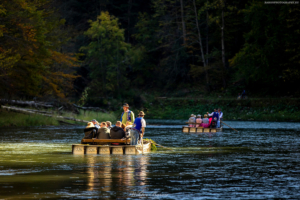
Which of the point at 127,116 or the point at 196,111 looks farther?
the point at 196,111

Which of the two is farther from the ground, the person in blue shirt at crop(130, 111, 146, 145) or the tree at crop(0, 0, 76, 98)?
the tree at crop(0, 0, 76, 98)

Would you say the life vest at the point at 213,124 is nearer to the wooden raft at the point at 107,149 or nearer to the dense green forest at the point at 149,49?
the dense green forest at the point at 149,49

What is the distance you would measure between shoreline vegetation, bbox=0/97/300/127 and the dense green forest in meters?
2.76

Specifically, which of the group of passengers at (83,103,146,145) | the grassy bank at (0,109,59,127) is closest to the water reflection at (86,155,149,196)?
the group of passengers at (83,103,146,145)

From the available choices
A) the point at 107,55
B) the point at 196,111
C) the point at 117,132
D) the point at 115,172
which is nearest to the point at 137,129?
the point at 117,132

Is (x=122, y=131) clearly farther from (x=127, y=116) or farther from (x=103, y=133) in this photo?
(x=127, y=116)

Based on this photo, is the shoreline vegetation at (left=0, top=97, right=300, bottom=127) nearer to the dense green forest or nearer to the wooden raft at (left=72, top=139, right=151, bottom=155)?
the dense green forest

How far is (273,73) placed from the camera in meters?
60.2

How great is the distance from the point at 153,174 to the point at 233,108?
4923 centimetres

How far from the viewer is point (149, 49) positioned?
82.4 meters

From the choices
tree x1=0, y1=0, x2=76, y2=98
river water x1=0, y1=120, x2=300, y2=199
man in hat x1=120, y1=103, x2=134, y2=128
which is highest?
tree x1=0, y1=0, x2=76, y2=98

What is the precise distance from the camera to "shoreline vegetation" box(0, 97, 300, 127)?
145 feet

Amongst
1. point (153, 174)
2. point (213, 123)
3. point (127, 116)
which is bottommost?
point (153, 174)

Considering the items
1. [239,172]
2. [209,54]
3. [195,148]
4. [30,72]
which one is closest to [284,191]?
[239,172]
